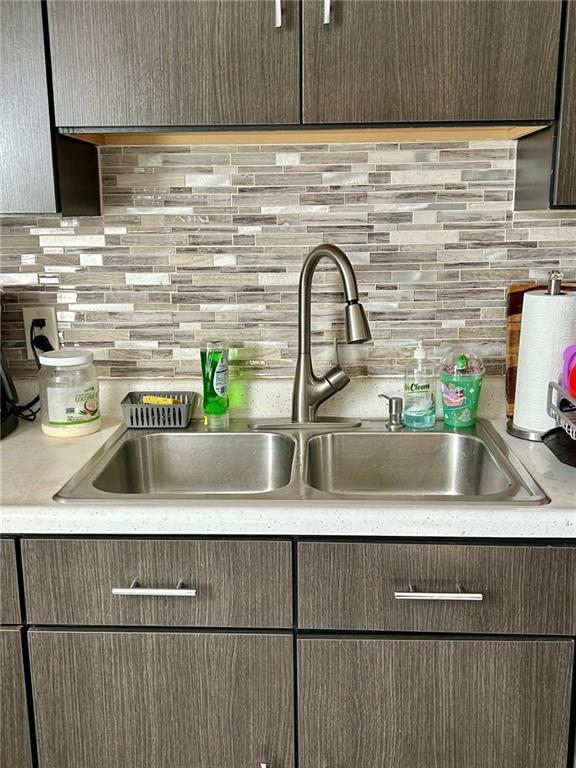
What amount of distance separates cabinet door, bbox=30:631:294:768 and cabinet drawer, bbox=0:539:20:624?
0.17 ft

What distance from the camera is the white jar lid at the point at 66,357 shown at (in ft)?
5.35

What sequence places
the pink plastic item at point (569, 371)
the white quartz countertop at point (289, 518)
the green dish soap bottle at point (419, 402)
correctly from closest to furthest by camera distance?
the white quartz countertop at point (289, 518) → the pink plastic item at point (569, 371) → the green dish soap bottle at point (419, 402)

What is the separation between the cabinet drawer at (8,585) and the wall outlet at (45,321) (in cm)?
65

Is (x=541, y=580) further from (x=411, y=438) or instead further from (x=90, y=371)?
(x=90, y=371)

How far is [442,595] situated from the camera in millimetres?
1230

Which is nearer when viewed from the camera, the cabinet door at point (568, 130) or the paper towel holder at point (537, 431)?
the cabinet door at point (568, 130)

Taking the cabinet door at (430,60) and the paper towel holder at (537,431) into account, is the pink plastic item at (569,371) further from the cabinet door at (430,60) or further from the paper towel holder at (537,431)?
the cabinet door at (430,60)

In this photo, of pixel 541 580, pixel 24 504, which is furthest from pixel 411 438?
pixel 24 504

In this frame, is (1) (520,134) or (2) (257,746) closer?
(2) (257,746)

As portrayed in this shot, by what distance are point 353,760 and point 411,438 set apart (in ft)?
2.17

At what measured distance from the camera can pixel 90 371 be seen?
66.4 inches

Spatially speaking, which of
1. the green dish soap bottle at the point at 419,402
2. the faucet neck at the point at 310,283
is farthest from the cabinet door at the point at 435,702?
the faucet neck at the point at 310,283

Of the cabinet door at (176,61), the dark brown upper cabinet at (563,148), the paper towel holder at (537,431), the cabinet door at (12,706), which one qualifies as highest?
the cabinet door at (176,61)

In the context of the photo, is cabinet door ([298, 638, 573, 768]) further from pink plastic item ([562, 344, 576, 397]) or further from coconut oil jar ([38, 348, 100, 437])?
coconut oil jar ([38, 348, 100, 437])
